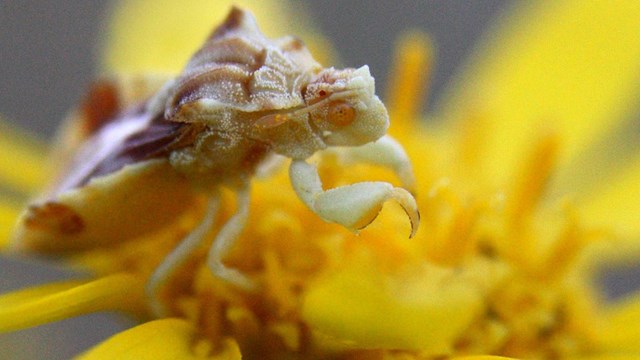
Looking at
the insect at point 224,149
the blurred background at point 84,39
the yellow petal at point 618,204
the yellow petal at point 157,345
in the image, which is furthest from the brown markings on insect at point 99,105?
the blurred background at point 84,39

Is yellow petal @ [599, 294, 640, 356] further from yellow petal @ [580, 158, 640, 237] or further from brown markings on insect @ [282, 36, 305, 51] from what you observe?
brown markings on insect @ [282, 36, 305, 51]

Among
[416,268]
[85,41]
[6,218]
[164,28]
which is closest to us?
[416,268]

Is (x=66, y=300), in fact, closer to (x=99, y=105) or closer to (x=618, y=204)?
(x=99, y=105)

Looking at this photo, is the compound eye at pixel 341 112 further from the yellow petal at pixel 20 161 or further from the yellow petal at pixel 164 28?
the yellow petal at pixel 164 28

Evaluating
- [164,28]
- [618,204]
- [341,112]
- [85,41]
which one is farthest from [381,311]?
[85,41]

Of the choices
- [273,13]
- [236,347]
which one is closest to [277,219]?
[236,347]

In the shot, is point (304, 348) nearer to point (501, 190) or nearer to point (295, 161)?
point (295, 161)
